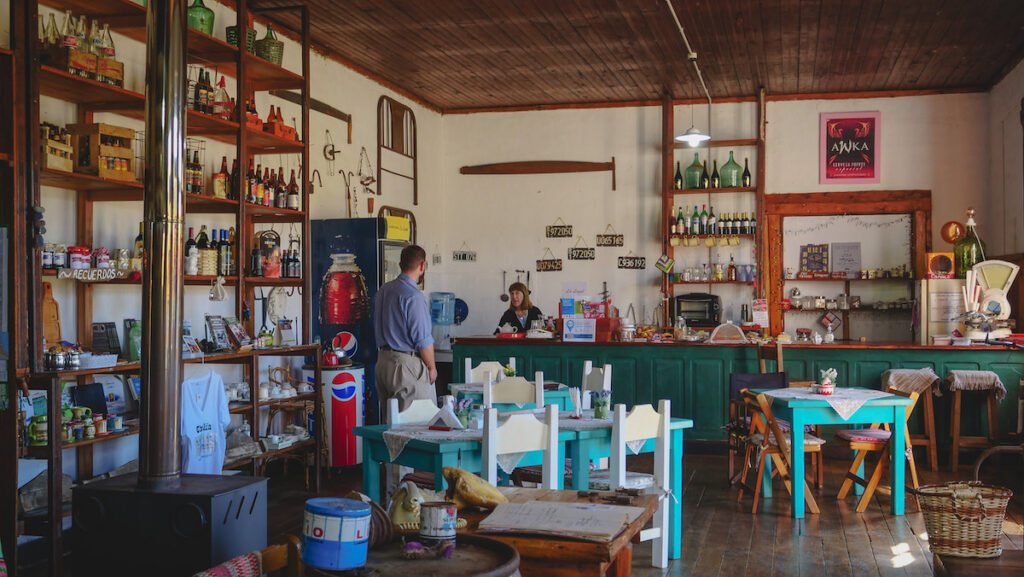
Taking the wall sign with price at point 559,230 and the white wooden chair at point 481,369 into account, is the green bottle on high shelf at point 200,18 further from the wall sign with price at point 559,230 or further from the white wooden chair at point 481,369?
the wall sign with price at point 559,230

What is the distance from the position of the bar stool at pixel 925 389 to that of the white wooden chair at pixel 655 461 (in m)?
3.82

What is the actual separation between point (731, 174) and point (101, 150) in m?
7.49

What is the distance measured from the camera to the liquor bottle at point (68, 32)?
489 cm

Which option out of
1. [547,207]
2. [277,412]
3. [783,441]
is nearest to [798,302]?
[547,207]

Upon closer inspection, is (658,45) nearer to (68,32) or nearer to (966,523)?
(68,32)

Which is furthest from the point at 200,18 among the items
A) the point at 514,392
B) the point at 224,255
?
the point at 514,392

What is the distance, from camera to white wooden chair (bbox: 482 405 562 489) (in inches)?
161

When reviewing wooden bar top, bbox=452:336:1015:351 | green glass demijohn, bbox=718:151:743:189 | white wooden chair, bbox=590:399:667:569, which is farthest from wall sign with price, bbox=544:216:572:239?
white wooden chair, bbox=590:399:667:569

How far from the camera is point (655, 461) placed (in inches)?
190

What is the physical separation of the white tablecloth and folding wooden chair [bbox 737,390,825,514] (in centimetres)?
15

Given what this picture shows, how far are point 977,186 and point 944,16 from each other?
334 cm

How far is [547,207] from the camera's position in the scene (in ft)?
38.1

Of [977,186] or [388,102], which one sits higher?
[388,102]

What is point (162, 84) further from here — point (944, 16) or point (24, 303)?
point (944, 16)
